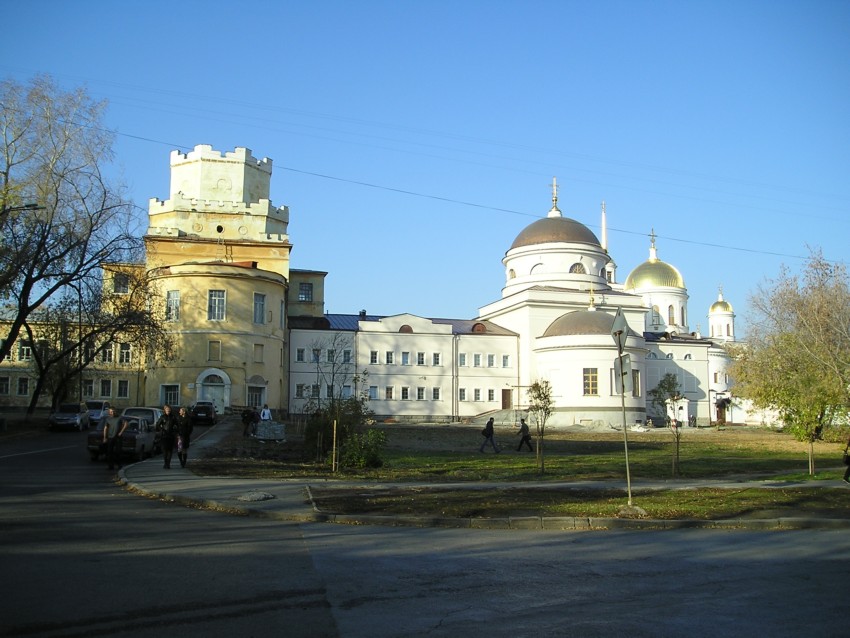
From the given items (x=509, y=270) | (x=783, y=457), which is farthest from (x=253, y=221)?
(x=783, y=457)

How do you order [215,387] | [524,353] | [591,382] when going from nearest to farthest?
[215,387] < [591,382] < [524,353]

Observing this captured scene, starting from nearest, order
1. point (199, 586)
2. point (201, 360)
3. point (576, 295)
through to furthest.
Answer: point (199, 586)
point (201, 360)
point (576, 295)

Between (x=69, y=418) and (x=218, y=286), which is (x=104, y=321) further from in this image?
(x=218, y=286)

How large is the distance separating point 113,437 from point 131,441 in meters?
2.40

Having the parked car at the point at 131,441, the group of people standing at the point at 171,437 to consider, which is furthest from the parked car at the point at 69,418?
the group of people standing at the point at 171,437

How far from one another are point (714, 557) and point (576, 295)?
63.8 meters

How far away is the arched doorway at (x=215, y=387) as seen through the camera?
57.2 m

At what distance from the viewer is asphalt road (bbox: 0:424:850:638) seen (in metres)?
7.02

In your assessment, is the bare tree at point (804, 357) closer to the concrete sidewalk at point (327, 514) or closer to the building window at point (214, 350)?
the concrete sidewalk at point (327, 514)

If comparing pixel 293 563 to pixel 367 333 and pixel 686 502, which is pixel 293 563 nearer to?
pixel 686 502

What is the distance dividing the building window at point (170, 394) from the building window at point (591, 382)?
3134cm

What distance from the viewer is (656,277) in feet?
322

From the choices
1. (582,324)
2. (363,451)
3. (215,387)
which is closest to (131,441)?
(363,451)

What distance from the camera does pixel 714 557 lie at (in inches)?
426
